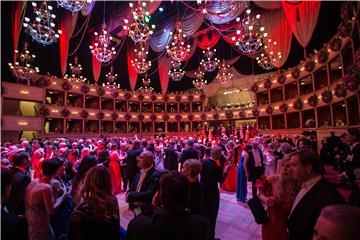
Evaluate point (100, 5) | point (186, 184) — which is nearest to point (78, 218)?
point (186, 184)

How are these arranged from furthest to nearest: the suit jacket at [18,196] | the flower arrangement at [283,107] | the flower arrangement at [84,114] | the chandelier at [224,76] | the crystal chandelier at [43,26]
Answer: the flower arrangement at [84,114] → the flower arrangement at [283,107] → the chandelier at [224,76] → the crystal chandelier at [43,26] → the suit jacket at [18,196]

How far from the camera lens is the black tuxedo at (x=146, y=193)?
254 cm

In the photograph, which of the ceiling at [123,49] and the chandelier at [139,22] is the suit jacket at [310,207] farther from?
the ceiling at [123,49]

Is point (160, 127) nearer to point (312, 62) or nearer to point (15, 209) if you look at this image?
point (312, 62)

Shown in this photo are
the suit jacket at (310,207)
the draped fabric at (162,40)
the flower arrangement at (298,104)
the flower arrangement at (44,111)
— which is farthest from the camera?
the flower arrangement at (44,111)

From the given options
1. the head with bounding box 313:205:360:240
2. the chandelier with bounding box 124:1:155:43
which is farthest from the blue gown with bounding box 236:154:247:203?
the chandelier with bounding box 124:1:155:43

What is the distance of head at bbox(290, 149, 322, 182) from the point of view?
1.76 metres

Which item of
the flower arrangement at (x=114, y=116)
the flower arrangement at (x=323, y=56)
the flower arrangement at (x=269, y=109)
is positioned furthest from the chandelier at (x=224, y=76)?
the flower arrangement at (x=114, y=116)

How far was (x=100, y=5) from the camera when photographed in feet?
43.7

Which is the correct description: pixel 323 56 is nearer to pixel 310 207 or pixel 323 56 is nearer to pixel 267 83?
pixel 267 83

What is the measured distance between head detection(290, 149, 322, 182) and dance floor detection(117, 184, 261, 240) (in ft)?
8.13

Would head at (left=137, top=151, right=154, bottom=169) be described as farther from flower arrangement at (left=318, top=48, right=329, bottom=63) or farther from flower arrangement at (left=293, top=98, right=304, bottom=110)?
flower arrangement at (left=293, top=98, right=304, bottom=110)

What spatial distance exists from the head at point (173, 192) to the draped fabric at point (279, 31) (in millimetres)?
13772

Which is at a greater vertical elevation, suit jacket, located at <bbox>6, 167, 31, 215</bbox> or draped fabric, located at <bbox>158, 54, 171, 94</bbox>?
draped fabric, located at <bbox>158, 54, 171, 94</bbox>
